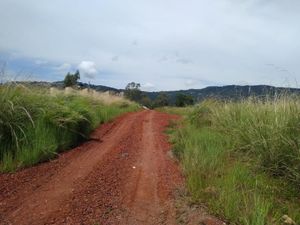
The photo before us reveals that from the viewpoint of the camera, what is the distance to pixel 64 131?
352 inches

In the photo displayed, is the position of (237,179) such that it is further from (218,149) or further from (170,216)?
(218,149)

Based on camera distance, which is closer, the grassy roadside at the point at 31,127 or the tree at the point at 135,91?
the grassy roadside at the point at 31,127

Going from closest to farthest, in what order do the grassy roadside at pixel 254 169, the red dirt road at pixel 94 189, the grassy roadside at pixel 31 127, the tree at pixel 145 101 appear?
the grassy roadside at pixel 254 169 < the red dirt road at pixel 94 189 < the grassy roadside at pixel 31 127 < the tree at pixel 145 101

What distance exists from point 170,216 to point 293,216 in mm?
1406

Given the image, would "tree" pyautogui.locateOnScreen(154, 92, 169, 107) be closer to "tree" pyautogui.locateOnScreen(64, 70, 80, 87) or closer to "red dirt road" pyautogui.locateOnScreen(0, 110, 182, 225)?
"tree" pyautogui.locateOnScreen(64, 70, 80, 87)

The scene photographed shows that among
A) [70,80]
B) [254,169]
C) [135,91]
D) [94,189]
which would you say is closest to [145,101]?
Answer: [135,91]

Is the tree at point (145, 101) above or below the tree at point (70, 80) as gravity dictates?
below

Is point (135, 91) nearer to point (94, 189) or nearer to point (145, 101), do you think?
point (145, 101)

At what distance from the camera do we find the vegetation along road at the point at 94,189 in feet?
16.0

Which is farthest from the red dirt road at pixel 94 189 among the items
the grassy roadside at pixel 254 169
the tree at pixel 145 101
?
the tree at pixel 145 101

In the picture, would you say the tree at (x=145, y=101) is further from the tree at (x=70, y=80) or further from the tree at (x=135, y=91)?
the tree at (x=70, y=80)

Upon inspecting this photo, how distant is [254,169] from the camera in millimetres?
6301

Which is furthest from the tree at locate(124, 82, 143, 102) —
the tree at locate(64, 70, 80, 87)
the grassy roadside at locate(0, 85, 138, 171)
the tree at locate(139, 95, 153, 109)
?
the grassy roadside at locate(0, 85, 138, 171)

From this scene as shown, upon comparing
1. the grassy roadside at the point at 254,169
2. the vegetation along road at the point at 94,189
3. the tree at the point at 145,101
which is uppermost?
the grassy roadside at the point at 254,169
